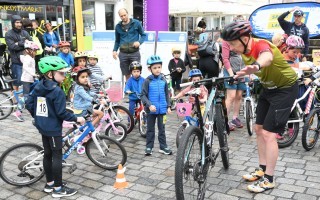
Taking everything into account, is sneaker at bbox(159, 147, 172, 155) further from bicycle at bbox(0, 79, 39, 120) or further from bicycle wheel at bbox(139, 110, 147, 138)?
bicycle at bbox(0, 79, 39, 120)

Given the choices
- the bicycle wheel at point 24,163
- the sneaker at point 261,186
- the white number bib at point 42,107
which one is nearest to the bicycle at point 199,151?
the sneaker at point 261,186

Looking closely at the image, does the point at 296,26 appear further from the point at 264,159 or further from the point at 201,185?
the point at 201,185

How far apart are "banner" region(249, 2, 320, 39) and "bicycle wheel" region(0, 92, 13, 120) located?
6.70 metres

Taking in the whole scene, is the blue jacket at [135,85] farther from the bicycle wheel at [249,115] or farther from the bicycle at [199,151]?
the bicycle at [199,151]

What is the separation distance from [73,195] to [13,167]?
121cm

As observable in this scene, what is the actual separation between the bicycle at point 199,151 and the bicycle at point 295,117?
5.54ft

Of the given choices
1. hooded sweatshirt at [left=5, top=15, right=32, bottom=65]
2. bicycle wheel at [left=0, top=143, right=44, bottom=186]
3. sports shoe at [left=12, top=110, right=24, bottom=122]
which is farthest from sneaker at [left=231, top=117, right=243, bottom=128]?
hooded sweatshirt at [left=5, top=15, right=32, bottom=65]

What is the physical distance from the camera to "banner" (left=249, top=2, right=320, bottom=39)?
8983 mm

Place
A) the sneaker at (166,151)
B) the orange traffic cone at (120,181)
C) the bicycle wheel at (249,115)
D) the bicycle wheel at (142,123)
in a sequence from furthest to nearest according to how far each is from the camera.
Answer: the bicycle wheel at (142,123)
the bicycle wheel at (249,115)
the sneaker at (166,151)
the orange traffic cone at (120,181)

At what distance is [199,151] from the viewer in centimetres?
364

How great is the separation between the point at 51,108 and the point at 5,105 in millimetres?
4231

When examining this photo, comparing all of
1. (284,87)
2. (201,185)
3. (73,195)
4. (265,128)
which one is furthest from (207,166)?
(73,195)

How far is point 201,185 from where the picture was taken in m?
3.69

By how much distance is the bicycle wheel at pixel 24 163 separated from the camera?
4359mm
